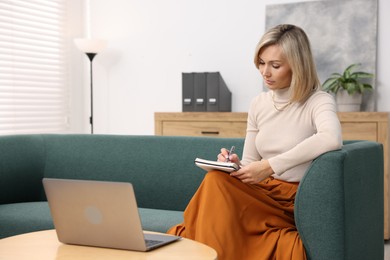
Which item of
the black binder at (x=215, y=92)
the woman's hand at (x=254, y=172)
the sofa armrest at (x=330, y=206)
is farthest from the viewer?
the black binder at (x=215, y=92)

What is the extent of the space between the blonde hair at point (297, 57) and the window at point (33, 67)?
3.21 meters

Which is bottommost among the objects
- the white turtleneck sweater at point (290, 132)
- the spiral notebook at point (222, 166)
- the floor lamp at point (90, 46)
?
the spiral notebook at point (222, 166)

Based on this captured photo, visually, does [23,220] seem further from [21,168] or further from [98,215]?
[98,215]

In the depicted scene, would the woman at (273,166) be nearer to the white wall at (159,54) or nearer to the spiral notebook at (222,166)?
the spiral notebook at (222,166)

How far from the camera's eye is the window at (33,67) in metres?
5.12

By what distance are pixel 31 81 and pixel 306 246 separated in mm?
3734

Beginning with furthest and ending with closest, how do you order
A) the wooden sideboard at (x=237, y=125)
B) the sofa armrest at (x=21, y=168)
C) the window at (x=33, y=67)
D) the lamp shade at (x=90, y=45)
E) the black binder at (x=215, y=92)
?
the lamp shade at (x=90, y=45), the window at (x=33, y=67), the black binder at (x=215, y=92), the wooden sideboard at (x=237, y=125), the sofa armrest at (x=21, y=168)

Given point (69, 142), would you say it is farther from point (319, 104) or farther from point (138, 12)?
point (138, 12)

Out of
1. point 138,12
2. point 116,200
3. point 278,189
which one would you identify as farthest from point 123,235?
point 138,12

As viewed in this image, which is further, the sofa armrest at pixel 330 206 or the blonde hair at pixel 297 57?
the blonde hair at pixel 297 57

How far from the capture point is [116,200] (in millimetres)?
1823

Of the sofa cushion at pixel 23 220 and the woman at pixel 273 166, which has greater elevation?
the woman at pixel 273 166

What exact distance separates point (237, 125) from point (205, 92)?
0.50 m

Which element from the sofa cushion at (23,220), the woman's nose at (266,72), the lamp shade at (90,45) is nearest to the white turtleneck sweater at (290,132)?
the woman's nose at (266,72)
